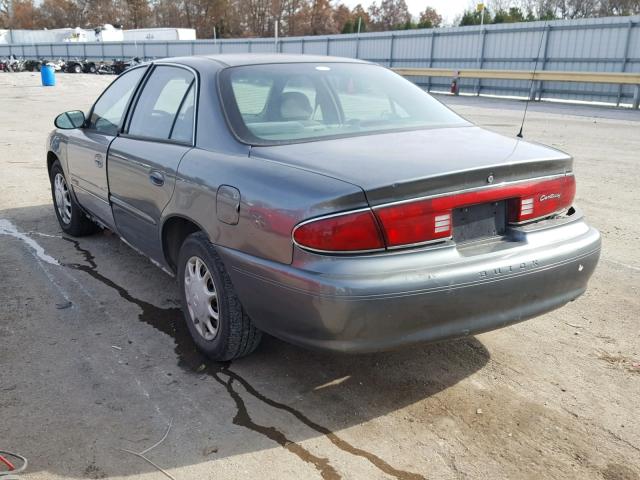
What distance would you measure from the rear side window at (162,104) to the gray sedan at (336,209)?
15 mm

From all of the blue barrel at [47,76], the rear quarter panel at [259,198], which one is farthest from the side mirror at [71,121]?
the blue barrel at [47,76]

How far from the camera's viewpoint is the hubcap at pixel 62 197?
5547 mm

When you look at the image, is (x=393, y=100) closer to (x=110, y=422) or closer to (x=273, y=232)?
(x=273, y=232)

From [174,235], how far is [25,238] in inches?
110

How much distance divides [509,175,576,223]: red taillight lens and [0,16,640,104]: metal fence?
48.7ft

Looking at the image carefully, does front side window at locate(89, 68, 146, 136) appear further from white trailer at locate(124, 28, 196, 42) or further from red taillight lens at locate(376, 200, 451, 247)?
white trailer at locate(124, 28, 196, 42)

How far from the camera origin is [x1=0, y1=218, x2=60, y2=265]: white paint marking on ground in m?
5.02

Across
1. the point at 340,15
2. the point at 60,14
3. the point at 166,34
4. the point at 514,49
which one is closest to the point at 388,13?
the point at 340,15

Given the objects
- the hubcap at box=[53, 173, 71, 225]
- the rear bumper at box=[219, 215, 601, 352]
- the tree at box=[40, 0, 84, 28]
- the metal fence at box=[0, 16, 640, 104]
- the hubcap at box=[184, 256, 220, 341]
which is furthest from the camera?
the tree at box=[40, 0, 84, 28]

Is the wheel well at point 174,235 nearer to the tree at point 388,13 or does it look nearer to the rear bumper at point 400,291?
the rear bumper at point 400,291

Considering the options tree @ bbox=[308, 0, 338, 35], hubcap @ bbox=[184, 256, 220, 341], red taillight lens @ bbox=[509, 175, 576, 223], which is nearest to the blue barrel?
hubcap @ bbox=[184, 256, 220, 341]

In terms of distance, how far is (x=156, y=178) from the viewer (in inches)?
138

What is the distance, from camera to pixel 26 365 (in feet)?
10.8

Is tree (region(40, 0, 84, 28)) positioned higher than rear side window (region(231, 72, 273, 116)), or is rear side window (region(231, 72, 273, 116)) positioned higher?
tree (region(40, 0, 84, 28))
